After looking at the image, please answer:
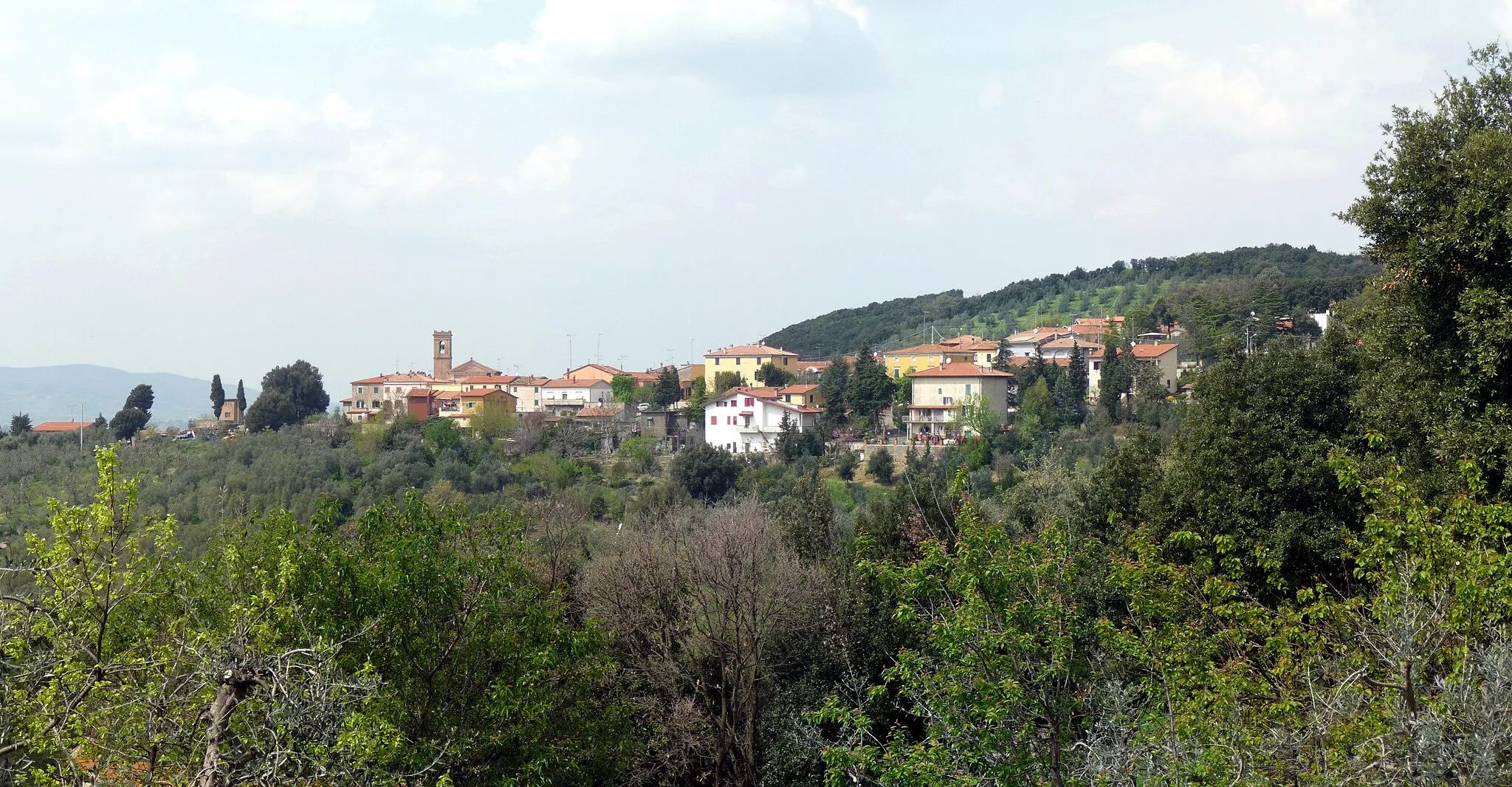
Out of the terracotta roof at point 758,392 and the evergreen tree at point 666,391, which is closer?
the terracotta roof at point 758,392

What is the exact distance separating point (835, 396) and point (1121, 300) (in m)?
53.7

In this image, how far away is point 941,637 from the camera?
8.15 m

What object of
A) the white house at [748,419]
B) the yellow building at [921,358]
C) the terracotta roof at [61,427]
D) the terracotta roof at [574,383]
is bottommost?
the white house at [748,419]

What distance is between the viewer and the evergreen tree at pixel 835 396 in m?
67.7

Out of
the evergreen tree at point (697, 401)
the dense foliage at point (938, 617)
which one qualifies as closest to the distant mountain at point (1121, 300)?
the evergreen tree at point (697, 401)

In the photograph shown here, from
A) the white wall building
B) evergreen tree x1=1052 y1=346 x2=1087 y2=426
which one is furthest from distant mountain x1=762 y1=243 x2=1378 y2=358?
the white wall building

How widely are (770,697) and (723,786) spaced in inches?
61.7

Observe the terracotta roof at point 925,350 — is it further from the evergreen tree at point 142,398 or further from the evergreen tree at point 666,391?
the evergreen tree at point 142,398

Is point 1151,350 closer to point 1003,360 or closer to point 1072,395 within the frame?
point 1072,395

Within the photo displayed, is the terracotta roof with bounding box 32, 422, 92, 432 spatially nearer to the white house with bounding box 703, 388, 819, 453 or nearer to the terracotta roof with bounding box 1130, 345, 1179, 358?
the white house with bounding box 703, 388, 819, 453

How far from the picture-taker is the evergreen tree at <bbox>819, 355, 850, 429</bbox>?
67.7 meters

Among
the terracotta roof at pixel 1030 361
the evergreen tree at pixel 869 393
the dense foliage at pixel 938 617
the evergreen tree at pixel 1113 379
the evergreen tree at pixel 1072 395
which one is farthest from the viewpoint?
the terracotta roof at pixel 1030 361

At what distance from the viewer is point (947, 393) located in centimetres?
7019

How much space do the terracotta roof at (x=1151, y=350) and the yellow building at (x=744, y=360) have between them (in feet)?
98.9
